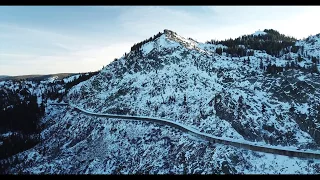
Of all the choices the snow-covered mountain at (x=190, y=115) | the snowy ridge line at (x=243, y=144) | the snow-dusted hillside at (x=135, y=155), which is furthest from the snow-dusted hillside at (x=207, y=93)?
the snow-dusted hillside at (x=135, y=155)

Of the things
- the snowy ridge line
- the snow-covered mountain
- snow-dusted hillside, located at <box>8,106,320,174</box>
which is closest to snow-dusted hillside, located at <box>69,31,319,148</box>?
the snow-covered mountain

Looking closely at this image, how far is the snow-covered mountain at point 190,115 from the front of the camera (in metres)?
53.1

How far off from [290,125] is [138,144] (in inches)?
1155

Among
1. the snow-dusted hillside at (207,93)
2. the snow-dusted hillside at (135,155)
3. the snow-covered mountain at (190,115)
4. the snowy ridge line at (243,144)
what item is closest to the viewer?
the snowy ridge line at (243,144)

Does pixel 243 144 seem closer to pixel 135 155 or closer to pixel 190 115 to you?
pixel 190 115

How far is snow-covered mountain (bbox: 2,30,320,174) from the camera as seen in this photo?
5309cm

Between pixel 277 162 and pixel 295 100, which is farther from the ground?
pixel 295 100

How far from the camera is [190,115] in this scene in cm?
7012

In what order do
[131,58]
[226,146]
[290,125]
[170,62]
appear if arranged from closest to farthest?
[226,146] < [290,125] < [170,62] < [131,58]

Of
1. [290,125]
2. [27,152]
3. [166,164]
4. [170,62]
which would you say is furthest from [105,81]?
[290,125]

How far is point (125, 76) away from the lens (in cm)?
10588

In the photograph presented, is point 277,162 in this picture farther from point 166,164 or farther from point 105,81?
point 105,81

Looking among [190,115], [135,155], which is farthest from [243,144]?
[135,155]

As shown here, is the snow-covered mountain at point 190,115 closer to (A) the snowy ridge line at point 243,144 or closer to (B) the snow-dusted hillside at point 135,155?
(B) the snow-dusted hillside at point 135,155
